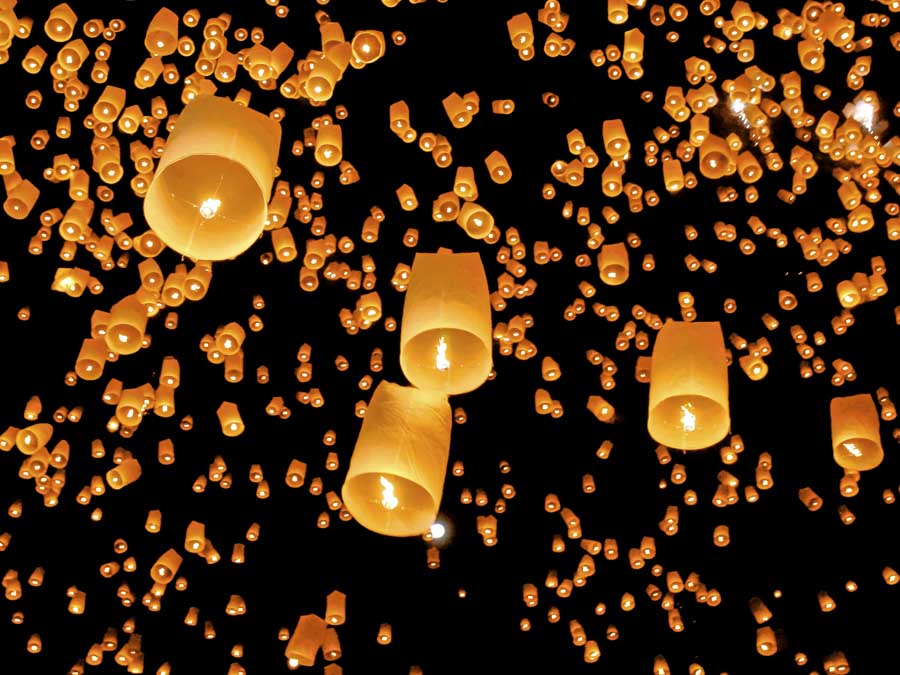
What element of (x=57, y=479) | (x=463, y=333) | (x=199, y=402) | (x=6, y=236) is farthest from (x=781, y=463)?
(x=6, y=236)

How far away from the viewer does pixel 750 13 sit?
2.81 m

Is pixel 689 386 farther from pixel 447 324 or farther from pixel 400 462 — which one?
pixel 400 462

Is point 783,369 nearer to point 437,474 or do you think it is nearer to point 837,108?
point 837,108

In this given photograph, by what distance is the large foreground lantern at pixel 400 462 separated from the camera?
84.2 inches

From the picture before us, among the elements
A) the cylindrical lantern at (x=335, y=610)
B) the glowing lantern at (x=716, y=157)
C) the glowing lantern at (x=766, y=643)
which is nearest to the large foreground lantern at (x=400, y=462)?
the cylindrical lantern at (x=335, y=610)

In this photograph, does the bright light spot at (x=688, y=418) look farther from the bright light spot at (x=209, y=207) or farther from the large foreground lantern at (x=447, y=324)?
the bright light spot at (x=209, y=207)

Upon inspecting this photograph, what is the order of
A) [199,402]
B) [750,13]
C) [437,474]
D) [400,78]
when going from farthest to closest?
[199,402] → [400,78] → [750,13] → [437,474]

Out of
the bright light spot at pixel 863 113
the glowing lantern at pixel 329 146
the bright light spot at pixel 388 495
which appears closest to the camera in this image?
the bright light spot at pixel 388 495

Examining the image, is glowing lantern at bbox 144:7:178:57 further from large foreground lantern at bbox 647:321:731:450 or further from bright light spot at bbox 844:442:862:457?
bright light spot at bbox 844:442:862:457

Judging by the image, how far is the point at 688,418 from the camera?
2.34 m

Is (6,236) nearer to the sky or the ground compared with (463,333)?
nearer to the sky

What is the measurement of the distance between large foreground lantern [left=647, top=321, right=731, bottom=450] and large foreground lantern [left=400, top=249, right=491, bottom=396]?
458mm

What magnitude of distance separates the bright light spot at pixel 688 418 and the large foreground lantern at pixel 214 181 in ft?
3.90

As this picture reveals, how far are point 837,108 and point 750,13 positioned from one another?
0.61 meters
